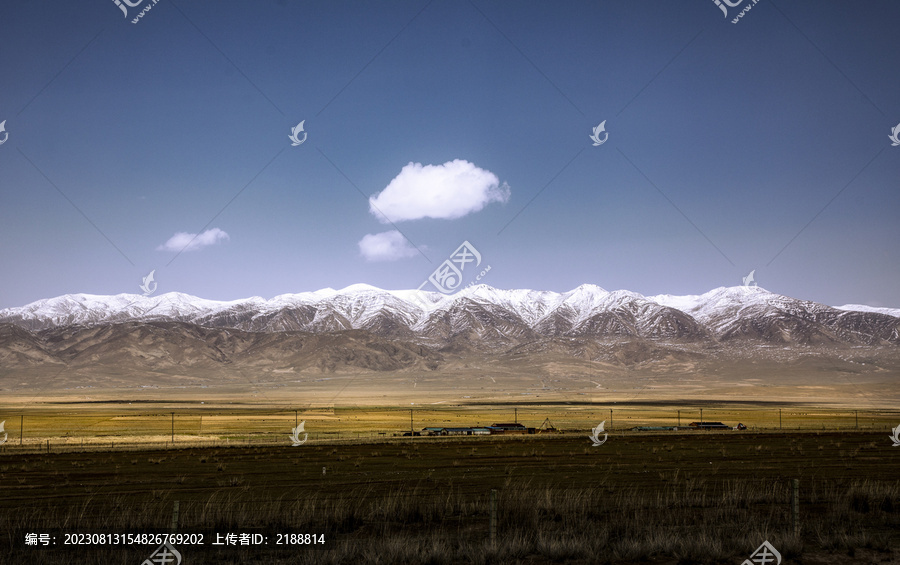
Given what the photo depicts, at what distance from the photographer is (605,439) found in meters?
47.4

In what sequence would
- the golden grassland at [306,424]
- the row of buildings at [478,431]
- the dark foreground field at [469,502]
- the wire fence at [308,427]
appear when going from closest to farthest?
the dark foreground field at [469,502]
the wire fence at [308,427]
the golden grassland at [306,424]
the row of buildings at [478,431]

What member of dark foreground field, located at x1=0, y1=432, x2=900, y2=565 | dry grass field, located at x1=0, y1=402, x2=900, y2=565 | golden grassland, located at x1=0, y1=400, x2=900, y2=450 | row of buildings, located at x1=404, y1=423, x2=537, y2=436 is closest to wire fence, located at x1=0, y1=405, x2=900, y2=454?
golden grassland, located at x1=0, y1=400, x2=900, y2=450

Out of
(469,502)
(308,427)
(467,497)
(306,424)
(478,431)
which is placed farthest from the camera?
(306,424)

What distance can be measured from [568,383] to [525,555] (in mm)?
174949

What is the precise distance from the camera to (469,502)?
20484mm

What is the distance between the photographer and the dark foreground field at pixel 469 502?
42.5ft

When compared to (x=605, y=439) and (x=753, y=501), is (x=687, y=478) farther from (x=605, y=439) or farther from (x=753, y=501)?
(x=605, y=439)

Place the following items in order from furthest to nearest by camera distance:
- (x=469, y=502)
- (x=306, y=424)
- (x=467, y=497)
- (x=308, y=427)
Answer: (x=306, y=424), (x=308, y=427), (x=467, y=497), (x=469, y=502)

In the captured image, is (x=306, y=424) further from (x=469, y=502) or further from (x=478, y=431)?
(x=469, y=502)

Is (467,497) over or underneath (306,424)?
over

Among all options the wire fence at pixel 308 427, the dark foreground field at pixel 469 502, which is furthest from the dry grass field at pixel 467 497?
the wire fence at pixel 308 427

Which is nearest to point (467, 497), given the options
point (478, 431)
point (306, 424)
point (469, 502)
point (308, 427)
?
point (469, 502)

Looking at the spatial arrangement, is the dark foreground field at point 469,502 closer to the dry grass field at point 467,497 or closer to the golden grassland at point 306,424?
Result: the dry grass field at point 467,497

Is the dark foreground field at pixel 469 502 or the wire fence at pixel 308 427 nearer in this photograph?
the dark foreground field at pixel 469 502
